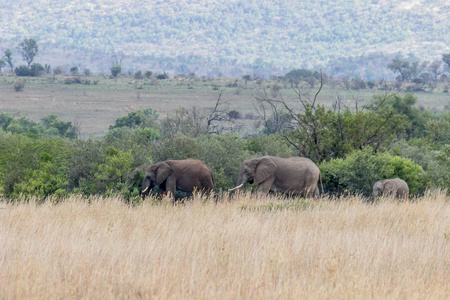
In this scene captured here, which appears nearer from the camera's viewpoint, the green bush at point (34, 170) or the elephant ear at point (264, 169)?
the green bush at point (34, 170)

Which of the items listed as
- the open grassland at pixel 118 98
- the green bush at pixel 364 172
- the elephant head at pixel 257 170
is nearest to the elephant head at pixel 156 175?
the elephant head at pixel 257 170

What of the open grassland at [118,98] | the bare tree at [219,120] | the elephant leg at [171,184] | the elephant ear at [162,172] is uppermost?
the elephant ear at [162,172]

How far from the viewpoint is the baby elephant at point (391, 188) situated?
569 inches

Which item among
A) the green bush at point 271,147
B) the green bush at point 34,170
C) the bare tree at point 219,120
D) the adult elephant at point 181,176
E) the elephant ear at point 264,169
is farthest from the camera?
the bare tree at point 219,120

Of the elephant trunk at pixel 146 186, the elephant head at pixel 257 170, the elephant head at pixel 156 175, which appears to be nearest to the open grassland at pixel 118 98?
the elephant trunk at pixel 146 186

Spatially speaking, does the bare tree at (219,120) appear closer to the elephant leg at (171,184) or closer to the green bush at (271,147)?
the green bush at (271,147)

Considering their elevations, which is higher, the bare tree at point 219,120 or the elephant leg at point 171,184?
the elephant leg at point 171,184

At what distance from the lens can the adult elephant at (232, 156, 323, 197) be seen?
47.2 feet

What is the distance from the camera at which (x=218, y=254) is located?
306 inches

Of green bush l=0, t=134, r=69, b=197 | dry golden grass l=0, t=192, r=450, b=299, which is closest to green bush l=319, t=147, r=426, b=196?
dry golden grass l=0, t=192, r=450, b=299

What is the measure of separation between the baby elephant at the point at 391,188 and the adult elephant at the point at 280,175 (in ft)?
4.79

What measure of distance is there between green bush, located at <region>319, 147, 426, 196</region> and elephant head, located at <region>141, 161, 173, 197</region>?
4.48m

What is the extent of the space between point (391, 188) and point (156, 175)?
17.6 feet

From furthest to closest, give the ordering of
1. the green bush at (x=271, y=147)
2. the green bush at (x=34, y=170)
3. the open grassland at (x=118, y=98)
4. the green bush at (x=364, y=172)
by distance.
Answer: the open grassland at (x=118, y=98)
the green bush at (x=271, y=147)
the green bush at (x=364, y=172)
the green bush at (x=34, y=170)
